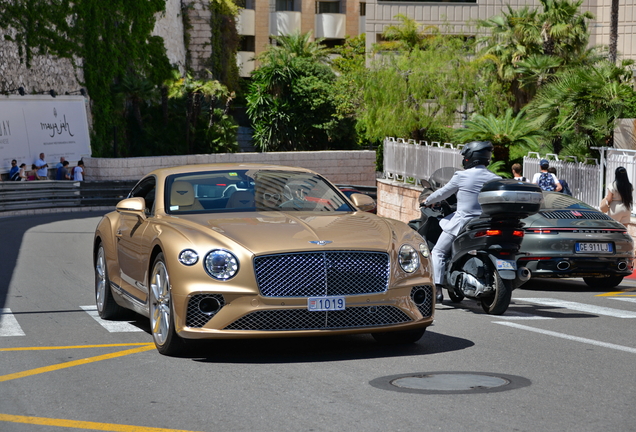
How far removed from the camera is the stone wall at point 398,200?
91.8ft

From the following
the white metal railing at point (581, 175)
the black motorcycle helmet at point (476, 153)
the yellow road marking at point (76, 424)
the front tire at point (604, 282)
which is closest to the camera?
the yellow road marking at point (76, 424)

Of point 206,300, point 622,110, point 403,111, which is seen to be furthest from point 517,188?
point 403,111

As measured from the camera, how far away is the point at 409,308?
304 inches

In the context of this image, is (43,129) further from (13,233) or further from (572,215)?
(572,215)

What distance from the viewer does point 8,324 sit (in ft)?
33.2

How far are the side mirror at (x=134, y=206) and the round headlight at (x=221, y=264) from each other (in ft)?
5.05

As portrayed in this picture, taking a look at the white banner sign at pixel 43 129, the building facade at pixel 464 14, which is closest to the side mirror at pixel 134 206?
the white banner sign at pixel 43 129

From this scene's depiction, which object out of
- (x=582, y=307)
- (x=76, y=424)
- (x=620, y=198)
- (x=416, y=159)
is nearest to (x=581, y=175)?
(x=620, y=198)

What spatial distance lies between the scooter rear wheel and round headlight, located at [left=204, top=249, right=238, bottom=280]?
3611 millimetres

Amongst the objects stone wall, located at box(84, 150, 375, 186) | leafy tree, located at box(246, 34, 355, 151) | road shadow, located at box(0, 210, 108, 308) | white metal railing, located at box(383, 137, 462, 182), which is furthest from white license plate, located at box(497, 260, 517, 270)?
leafy tree, located at box(246, 34, 355, 151)

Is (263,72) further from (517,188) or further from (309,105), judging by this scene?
(517,188)

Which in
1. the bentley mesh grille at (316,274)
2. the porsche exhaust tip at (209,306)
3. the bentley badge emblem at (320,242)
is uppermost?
the bentley badge emblem at (320,242)

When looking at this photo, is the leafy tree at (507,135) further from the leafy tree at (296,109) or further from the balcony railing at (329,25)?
the balcony railing at (329,25)

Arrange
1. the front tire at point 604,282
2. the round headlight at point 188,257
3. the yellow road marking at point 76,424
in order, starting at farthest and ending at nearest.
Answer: the front tire at point 604,282
the round headlight at point 188,257
the yellow road marking at point 76,424
